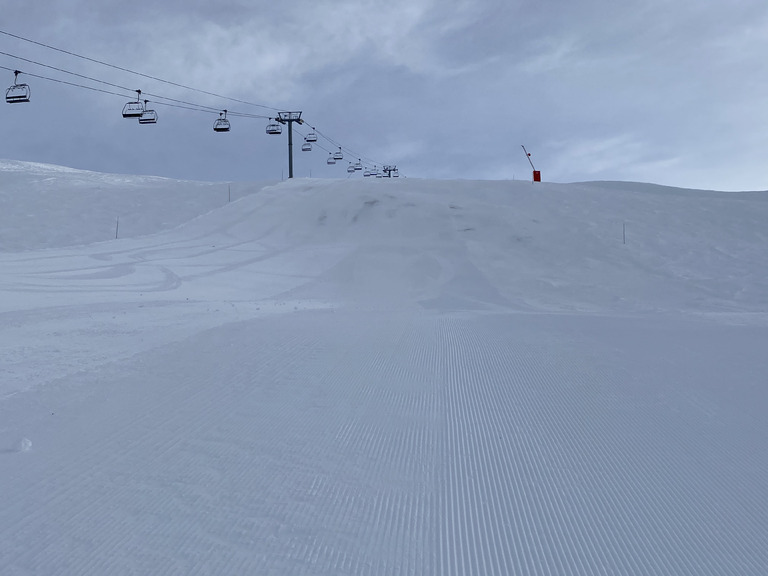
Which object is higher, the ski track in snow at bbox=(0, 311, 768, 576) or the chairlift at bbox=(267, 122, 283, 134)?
the chairlift at bbox=(267, 122, 283, 134)

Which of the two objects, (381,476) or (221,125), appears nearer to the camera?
(381,476)

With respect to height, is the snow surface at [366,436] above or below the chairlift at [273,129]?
below

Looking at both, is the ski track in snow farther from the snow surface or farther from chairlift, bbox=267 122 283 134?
chairlift, bbox=267 122 283 134

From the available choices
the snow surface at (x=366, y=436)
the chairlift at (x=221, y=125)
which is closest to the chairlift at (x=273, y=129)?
the chairlift at (x=221, y=125)

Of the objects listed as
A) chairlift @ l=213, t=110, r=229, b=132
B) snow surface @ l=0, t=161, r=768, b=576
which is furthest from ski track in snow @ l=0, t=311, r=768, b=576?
chairlift @ l=213, t=110, r=229, b=132

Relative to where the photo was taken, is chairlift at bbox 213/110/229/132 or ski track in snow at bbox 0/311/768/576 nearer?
ski track in snow at bbox 0/311/768/576

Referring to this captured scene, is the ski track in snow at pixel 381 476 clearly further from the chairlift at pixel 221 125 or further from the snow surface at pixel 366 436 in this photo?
the chairlift at pixel 221 125

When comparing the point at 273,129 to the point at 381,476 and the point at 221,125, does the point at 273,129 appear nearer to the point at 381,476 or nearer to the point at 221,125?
the point at 221,125

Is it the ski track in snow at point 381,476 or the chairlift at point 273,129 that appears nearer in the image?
the ski track in snow at point 381,476

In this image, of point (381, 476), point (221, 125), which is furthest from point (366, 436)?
point (221, 125)

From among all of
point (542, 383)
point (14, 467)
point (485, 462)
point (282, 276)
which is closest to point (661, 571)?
point (485, 462)

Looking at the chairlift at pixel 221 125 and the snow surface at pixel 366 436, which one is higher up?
the chairlift at pixel 221 125

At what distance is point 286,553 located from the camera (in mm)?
3133

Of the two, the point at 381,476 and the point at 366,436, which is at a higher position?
the point at 366,436
